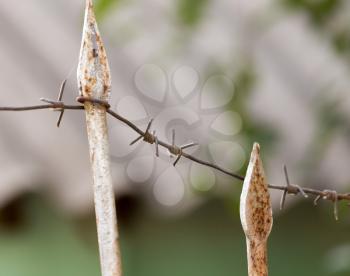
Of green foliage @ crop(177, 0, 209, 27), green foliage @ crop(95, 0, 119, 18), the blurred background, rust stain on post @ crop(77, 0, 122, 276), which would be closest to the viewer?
rust stain on post @ crop(77, 0, 122, 276)

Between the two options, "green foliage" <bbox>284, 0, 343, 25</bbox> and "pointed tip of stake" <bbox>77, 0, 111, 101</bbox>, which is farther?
"green foliage" <bbox>284, 0, 343, 25</bbox>

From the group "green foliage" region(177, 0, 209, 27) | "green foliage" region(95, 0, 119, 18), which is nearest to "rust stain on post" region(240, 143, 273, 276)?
"green foliage" region(95, 0, 119, 18)

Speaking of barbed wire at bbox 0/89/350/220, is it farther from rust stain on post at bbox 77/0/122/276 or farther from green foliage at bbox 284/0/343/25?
green foliage at bbox 284/0/343/25

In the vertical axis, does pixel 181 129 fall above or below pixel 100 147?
above

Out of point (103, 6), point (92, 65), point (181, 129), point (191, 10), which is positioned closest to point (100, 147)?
point (92, 65)

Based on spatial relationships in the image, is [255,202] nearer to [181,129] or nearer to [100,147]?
[100,147]

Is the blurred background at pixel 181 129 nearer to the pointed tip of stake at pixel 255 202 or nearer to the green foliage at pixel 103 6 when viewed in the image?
the green foliage at pixel 103 6
